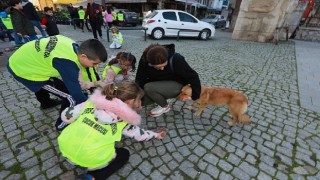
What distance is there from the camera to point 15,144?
2.61m

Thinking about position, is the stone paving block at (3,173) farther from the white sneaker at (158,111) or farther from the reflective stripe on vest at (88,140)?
the white sneaker at (158,111)

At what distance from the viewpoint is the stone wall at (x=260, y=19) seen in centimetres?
1123

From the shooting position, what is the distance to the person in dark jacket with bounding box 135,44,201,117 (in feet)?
9.15

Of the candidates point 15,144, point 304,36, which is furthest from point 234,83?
point 304,36

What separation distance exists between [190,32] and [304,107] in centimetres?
897

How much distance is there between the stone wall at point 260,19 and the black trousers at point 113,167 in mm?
12453

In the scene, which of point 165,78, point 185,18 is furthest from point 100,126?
point 185,18

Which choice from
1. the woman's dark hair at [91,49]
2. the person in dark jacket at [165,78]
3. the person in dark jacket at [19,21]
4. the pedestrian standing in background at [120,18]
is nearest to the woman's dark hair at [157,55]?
the person in dark jacket at [165,78]

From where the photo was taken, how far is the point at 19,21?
6.19 metres

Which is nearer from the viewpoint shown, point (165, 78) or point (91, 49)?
point (91, 49)

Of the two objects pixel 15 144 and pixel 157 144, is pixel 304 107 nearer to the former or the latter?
pixel 157 144

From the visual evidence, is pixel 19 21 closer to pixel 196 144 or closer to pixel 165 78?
pixel 165 78

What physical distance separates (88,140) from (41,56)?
1.31 meters

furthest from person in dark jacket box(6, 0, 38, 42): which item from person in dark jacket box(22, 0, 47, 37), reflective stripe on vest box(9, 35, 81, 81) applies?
reflective stripe on vest box(9, 35, 81, 81)
